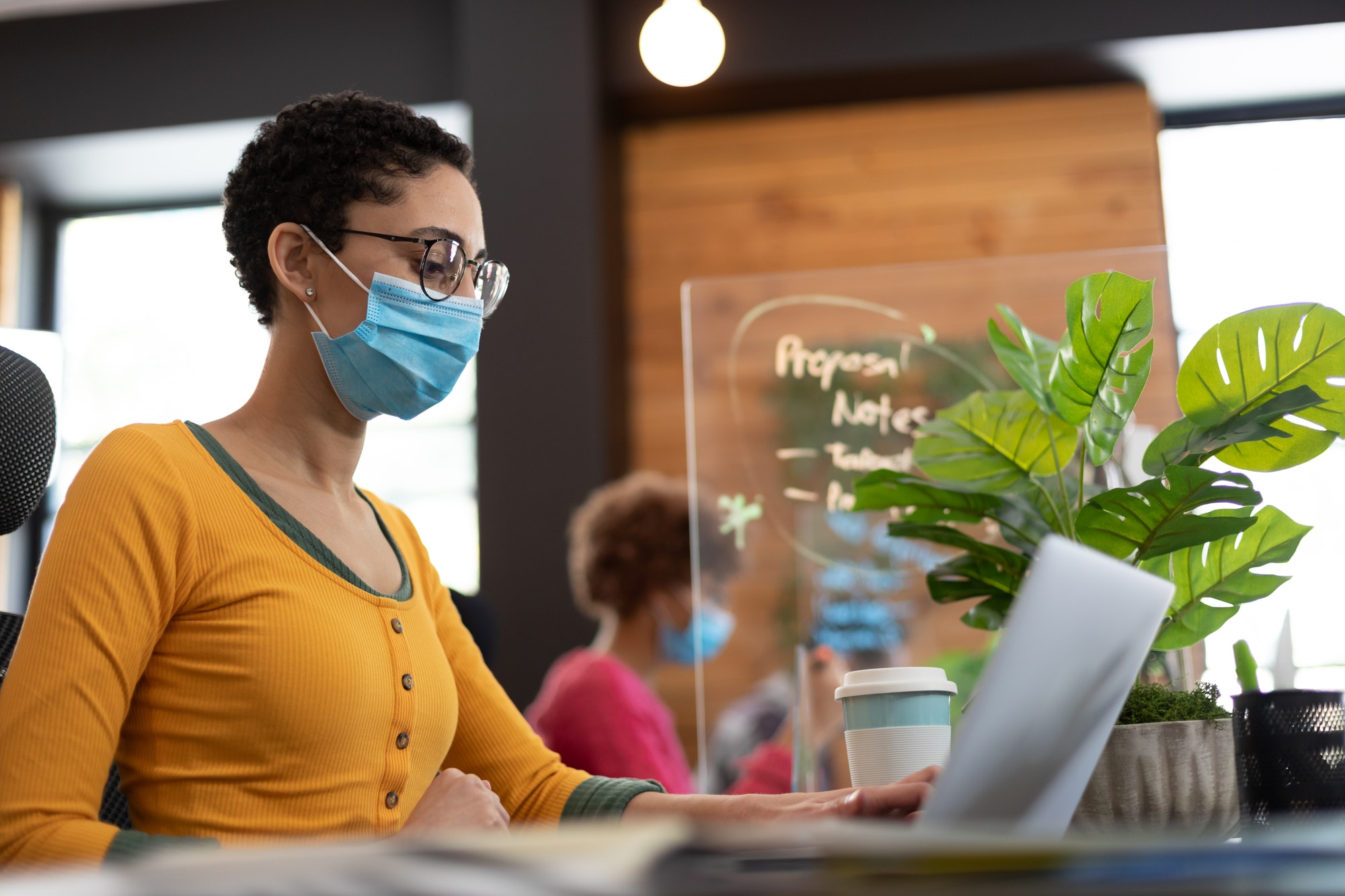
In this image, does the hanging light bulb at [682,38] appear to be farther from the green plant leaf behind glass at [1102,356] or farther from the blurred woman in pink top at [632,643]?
the green plant leaf behind glass at [1102,356]

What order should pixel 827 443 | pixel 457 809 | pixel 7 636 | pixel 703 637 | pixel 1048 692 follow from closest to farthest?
pixel 1048 692
pixel 457 809
pixel 7 636
pixel 827 443
pixel 703 637

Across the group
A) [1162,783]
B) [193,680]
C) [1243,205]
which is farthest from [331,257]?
[1243,205]

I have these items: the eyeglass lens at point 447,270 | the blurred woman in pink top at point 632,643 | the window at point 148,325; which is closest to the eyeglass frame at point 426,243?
the eyeglass lens at point 447,270

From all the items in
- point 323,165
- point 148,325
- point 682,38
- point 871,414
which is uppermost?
point 682,38

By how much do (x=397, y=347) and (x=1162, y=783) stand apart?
0.84 meters

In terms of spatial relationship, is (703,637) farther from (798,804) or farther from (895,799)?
(895,799)

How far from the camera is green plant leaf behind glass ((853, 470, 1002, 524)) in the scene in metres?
1.19

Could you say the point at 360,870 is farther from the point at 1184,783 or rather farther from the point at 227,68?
the point at 227,68

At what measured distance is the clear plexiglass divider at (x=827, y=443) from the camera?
2295mm

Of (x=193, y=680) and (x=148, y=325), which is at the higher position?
(x=148, y=325)

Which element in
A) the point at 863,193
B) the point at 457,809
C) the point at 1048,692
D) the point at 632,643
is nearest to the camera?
the point at 1048,692

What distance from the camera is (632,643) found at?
2908 mm

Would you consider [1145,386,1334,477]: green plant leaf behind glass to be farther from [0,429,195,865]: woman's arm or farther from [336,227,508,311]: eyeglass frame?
[0,429,195,865]: woman's arm

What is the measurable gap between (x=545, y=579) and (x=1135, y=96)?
2399 millimetres
